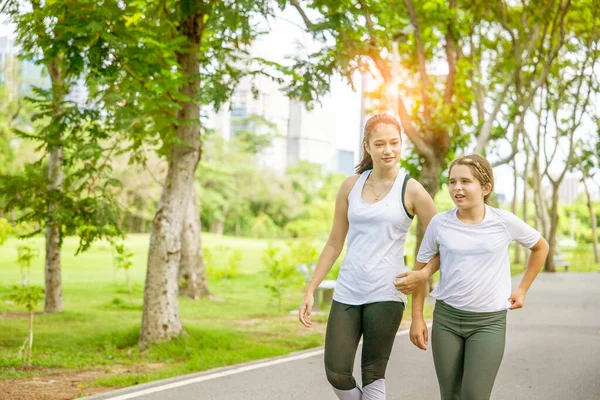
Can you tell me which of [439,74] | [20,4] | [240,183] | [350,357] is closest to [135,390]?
[350,357]

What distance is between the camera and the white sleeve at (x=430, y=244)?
13.3ft

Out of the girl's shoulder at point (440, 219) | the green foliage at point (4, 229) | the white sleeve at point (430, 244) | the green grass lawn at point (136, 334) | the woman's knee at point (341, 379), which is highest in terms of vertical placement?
the girl's shoulder at point (440, 219)

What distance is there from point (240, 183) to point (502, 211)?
198 ft

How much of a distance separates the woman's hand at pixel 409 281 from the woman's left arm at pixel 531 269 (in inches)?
21.7

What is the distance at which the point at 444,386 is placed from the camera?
3979 mm

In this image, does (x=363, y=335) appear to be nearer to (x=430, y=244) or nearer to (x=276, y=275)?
(x=430, y=244)

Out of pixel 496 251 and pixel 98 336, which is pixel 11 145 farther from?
pixel 496 251

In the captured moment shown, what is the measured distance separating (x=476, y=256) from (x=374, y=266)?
0.53 metres

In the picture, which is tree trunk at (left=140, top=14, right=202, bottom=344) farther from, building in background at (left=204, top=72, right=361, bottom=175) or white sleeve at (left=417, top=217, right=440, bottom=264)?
→ building in background at (left=204, top=72, right=361, bottom=175)

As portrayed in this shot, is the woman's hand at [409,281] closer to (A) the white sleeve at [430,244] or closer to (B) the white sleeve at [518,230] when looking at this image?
(A) the white sleeve at [430,244]

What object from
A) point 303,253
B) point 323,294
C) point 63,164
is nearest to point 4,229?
point 63,164

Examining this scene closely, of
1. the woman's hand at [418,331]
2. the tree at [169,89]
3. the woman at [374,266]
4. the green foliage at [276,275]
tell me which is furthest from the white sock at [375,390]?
the green foliage at [276,275]

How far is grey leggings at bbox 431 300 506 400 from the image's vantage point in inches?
152

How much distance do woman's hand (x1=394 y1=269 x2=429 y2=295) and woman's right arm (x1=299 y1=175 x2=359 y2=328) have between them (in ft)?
A: 1.57
